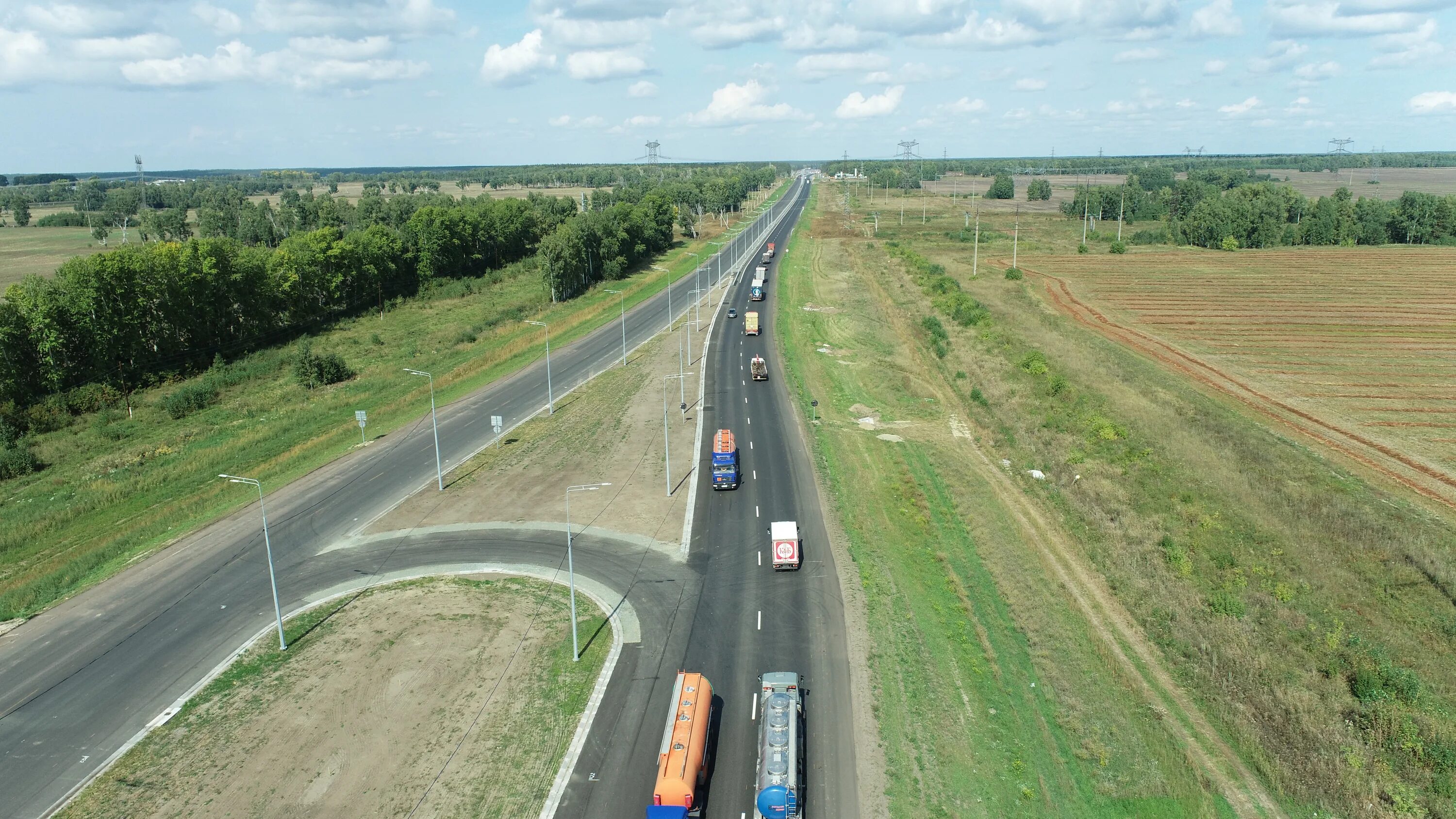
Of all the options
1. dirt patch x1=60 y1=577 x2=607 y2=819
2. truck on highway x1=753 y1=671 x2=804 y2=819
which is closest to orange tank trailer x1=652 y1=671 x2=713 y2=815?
truck on highway x1=753 y1=671 x2=804 y2=819

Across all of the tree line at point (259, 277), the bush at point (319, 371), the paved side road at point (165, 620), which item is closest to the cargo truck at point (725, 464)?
the paved side road at point (165, 620)

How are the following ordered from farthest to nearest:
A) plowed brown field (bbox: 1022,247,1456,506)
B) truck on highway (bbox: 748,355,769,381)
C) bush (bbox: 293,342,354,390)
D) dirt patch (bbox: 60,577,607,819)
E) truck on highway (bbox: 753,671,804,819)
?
bush (bbox: 293,342,354,390) < truck on highway (bbox: 748,355,769,381) < plowed brown field (bbox: 1022,247,1456,506) < dirt patch (bbox: 60,577,607,819) < truck on highway (bbox: 753,671,804,819)

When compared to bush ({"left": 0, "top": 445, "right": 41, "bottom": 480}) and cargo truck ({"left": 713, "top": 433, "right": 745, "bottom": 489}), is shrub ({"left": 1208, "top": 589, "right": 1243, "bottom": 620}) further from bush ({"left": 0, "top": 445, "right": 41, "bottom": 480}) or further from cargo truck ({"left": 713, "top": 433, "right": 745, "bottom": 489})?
bush ({"left": 0, "top": 445, "right": 41, "bottom": 480})

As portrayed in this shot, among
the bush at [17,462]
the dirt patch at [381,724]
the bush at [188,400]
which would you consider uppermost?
the bush at [188,400]

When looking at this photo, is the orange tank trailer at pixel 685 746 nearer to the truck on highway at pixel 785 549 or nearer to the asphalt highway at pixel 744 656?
the asphalt highway at pixel 744 656

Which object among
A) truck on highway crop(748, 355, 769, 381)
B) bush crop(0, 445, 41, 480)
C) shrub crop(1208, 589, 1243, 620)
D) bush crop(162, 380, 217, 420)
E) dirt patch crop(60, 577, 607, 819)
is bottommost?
dirt patch crop(60, 577, 607, 819)

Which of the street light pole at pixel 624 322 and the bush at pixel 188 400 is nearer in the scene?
the bush at pixel 188 400

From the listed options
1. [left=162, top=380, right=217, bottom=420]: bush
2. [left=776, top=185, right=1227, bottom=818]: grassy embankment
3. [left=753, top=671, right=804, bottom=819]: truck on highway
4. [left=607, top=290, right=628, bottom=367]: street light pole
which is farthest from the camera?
[left=607, top=290, right=628, bottom=367]: street light pole
